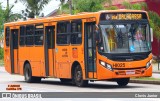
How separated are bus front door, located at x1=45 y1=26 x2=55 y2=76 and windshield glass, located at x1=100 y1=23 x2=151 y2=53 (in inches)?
187

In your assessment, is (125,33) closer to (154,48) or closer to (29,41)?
(29,41)

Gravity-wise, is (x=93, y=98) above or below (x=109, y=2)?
below

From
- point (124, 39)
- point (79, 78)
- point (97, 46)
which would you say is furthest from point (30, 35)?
point (124, 39)

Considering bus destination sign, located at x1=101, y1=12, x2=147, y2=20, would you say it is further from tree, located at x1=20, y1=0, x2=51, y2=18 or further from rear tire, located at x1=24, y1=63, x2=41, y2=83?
tree, located at x1=20, y1=0, x2=51, y2=18

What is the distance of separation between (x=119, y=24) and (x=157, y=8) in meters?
32.5

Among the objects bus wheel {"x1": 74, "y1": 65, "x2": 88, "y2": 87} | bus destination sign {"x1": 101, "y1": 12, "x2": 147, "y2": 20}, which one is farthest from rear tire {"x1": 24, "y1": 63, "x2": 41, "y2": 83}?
bus destination sign {"x1": 101, "y1": 12, "x2": 147, "y2": 20}

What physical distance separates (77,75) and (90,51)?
149cm

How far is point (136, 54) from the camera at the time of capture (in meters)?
25.3

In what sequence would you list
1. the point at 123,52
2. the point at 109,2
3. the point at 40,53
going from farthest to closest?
1. the point at 109,2
2. the point at 40,53
3. the point at 123,52

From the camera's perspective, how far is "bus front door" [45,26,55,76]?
96.6 feet

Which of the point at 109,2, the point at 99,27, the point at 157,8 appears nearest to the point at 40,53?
the point at 99,27

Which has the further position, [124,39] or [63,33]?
[63,33]

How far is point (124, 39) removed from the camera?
2511 centimetres

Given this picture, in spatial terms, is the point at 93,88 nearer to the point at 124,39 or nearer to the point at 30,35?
the point at 124,39
